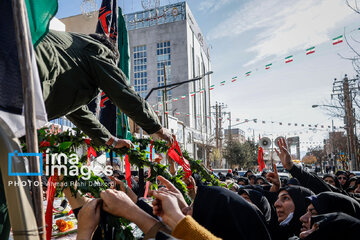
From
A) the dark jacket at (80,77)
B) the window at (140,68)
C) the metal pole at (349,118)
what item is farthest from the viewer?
→ the window at (140,68)

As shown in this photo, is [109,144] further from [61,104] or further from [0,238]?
[0,238]

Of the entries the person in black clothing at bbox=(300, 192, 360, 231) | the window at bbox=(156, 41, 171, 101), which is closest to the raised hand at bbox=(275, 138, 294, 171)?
the person in black clothing at bbox=(300, 192, 360, 231)

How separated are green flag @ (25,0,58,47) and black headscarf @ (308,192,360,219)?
2856 millimetres

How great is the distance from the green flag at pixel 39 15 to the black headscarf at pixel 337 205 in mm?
2856

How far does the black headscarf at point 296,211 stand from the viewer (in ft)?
12.1

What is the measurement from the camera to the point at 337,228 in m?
2.10

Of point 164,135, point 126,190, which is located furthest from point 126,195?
point 126,190

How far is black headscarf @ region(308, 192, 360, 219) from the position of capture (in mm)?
2893

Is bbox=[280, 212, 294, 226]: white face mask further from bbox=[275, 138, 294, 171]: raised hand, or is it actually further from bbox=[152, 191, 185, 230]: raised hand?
bbox=[152, 191, 185, 230]: raised hand

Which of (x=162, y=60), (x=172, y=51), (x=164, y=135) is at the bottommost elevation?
(x=164, y=135)

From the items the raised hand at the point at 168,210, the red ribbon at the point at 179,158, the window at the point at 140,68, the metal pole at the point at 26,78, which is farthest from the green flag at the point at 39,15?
the window at the point at 140,68

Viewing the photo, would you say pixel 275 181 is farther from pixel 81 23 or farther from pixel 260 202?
pixel 81 23

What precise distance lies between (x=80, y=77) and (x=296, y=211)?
3.16 m

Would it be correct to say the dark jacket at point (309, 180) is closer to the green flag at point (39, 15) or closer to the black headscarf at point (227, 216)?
the black headscarf at point (227, 216)
